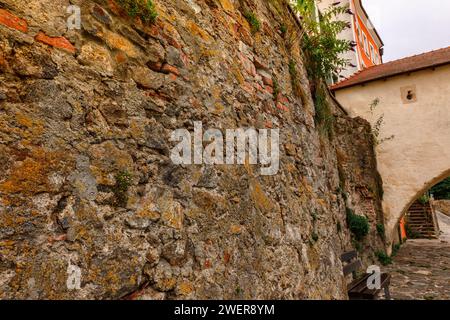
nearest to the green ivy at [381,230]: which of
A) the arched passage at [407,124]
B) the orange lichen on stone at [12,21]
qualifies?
the arched passage at [407,124]

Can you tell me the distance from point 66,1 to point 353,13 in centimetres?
1854

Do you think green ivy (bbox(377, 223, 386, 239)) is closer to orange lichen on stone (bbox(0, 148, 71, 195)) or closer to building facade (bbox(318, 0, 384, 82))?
building facade (bbox(318, 0, 384, 82))

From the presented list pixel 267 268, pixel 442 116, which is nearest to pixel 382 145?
pixel 442 116

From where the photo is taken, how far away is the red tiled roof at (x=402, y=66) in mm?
8641

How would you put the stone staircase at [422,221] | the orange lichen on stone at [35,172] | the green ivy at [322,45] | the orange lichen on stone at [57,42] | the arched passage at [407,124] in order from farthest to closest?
the stone staircase at [422,221]
the arched passage at [407,124]
the green ivy at [322,45]
the orange lichen on stone at [57,42]
the orange lichen on stone at [35,172]

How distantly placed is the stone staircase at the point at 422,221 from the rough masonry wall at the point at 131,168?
1484 centimetres

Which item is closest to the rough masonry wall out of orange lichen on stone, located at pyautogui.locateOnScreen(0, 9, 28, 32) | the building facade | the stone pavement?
orange lichen on stone, located at pyautogui.locateOnScreen(0, 9, 28, 32)

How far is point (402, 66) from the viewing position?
9531mm

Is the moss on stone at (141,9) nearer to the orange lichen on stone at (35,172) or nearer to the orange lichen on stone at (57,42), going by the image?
the orange lichen on stone at (57,42)

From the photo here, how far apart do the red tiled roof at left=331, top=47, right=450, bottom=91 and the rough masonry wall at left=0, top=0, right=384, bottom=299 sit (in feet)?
26.0

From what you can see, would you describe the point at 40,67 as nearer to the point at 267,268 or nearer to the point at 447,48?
the point at 267,268

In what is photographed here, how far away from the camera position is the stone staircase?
14.6m

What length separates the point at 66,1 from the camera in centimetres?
149

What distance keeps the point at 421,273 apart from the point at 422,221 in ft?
32.3
